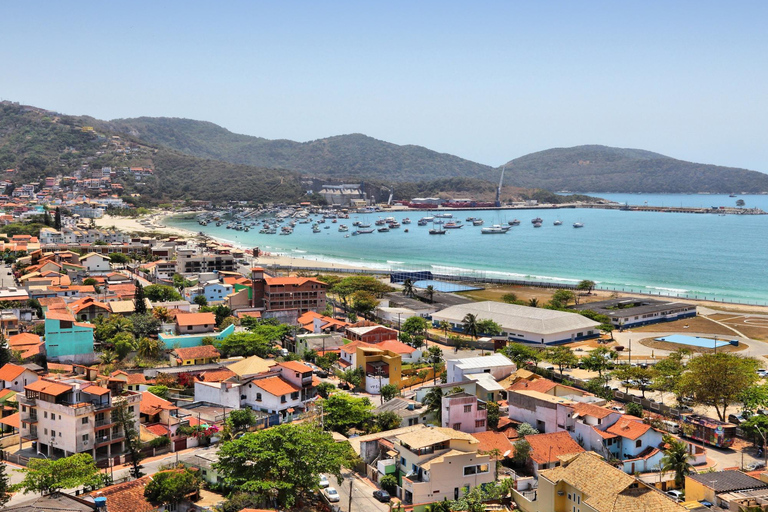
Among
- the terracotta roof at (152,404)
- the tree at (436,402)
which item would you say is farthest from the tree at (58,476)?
the tree at (436,402)

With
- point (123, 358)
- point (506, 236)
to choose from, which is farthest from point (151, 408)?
point (506, 236)

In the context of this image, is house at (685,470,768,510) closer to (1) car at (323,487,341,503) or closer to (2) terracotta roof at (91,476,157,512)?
(1) car at (323,487,341,503)

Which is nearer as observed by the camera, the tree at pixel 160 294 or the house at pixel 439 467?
the house at pixel 439 467

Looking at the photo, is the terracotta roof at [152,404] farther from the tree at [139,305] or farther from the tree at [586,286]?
the tree at [586,286]

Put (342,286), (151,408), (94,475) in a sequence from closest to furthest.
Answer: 1. (94,475)
2. (151,408)
3. (342,286)

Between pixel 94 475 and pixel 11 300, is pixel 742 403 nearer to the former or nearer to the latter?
pixel 94 475

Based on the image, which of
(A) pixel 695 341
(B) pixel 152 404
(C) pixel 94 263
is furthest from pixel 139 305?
(A) pixel 695 341
